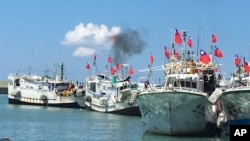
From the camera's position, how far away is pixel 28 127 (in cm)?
5078

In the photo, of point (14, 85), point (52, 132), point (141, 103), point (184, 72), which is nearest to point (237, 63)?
point (184, 72)

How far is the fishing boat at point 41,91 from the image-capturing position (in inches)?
3569

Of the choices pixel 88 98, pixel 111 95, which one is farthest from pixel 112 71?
pixel 88 98

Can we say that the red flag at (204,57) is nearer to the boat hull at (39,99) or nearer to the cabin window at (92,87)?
the cabin window at (92,87)

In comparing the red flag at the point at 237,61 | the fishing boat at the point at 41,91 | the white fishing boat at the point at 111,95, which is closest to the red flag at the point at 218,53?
the red flag at the point at 237,61

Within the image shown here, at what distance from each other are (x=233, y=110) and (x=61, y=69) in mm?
76418

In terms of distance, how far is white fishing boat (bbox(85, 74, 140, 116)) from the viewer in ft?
225

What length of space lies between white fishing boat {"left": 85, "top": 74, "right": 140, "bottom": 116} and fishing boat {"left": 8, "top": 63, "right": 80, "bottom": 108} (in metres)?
7.41

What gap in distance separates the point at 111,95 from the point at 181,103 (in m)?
37.4

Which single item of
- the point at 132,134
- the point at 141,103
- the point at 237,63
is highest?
the point at 237,63

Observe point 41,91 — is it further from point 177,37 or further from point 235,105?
point 235,105

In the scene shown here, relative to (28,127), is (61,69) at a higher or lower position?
higher

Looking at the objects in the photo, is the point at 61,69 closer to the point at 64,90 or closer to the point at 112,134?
the point at 64,90

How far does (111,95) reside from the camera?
73750 mm
